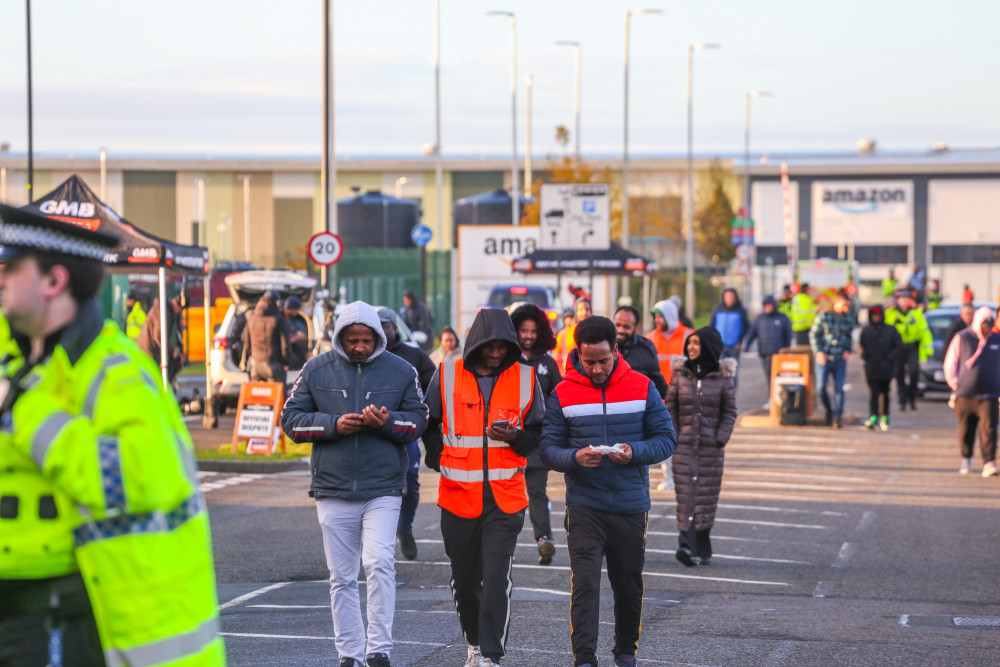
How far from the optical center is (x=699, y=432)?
10.4 meters

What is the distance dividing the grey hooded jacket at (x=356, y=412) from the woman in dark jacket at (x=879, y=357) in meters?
14.3

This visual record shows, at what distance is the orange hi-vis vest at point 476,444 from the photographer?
692cm

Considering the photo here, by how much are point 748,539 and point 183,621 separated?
376 inches

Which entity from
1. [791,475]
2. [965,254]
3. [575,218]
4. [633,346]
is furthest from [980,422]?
[965,254]

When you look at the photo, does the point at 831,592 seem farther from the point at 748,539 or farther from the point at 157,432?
the point at 157,432

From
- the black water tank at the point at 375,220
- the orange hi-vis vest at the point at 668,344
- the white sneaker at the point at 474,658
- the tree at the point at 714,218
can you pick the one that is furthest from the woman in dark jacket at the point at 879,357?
the tree at the point at 714,218

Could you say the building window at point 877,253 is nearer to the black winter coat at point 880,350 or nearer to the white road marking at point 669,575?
the black winter coat at point 880,350

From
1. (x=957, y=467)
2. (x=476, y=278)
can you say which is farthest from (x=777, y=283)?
(x=957, y=467)

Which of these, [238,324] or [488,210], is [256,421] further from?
[488,210]

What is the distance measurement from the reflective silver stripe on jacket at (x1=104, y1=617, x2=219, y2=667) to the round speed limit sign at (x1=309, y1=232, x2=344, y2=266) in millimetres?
19501

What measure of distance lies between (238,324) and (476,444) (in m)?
14.8

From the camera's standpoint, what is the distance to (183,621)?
2891 mm

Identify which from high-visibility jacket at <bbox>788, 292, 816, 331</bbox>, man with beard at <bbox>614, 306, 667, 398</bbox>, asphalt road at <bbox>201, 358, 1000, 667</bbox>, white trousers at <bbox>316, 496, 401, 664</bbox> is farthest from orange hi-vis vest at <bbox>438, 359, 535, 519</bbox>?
high-visibility jacket at <bbox>788, 292, 816, 331</bbox>

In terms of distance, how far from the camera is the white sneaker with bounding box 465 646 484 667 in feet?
22.0
